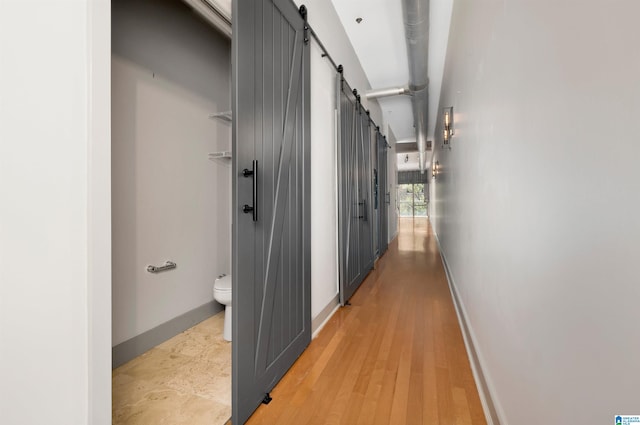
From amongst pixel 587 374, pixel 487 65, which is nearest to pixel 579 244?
pixel 587 374

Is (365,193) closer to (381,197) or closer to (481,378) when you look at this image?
(381,197)

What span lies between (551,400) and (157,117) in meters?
3.03

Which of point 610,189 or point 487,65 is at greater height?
point 487,65

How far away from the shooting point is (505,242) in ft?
4.22

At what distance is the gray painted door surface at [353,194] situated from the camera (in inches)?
124

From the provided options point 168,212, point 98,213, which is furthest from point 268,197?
point 168,212

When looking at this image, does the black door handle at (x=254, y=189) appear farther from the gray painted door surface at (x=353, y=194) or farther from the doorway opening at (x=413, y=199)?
the doorway opening at (x=413, y=199)

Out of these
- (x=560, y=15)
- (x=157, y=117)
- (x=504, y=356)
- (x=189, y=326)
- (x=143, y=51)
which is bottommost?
(x=189, y=326)

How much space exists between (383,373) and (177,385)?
4.54ft

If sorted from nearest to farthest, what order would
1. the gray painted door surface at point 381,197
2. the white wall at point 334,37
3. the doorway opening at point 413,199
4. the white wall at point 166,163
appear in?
the white wall at point 166,163 → the white wall at point 334,37 → the gray painted door surface at point 381,197 → the doorway opening at point 413,199

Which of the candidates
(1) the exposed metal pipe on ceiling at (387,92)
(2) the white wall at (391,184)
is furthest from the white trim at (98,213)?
(2) the white wall at (391,184)

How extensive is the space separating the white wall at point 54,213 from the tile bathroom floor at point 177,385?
74 centimetres

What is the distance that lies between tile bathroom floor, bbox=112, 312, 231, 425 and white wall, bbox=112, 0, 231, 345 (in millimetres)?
293

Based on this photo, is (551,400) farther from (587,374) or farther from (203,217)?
(203,217)
